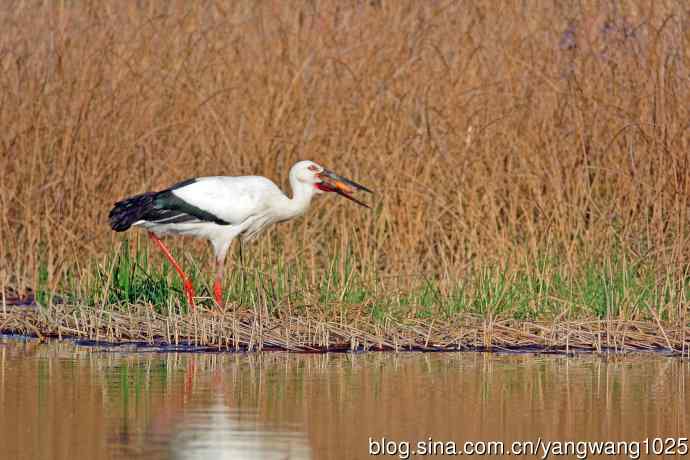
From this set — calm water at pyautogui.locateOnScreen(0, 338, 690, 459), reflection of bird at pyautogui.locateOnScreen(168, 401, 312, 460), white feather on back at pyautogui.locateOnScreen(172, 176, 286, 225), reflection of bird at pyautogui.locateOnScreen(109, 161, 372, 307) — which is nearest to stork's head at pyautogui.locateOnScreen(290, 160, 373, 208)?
reflection of bird at pyautogui.locateOnScreen(109, 161, 372, 307)

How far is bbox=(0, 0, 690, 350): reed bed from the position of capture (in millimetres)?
10320

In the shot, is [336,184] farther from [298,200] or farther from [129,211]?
[129,211]

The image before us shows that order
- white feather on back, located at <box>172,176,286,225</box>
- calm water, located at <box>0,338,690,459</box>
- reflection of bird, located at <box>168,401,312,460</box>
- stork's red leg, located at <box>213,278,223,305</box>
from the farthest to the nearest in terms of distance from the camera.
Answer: white feather on back, located at <box>172,176,286,225</box>, stork's red leg, located at <box>213,278,223,305</box>, calm water, located at <box>0,338,690,459</box>, reflection of bird, located at <box>168,401,312,460</box>

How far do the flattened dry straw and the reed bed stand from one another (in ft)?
1.76

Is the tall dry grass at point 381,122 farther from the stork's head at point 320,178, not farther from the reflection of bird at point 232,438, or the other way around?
the reflection of bird at point 232,438

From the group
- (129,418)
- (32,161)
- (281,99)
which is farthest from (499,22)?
(129,418)

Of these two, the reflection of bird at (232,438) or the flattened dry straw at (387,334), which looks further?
the flattened dry straw at (387,334)

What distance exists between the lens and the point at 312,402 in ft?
22.1

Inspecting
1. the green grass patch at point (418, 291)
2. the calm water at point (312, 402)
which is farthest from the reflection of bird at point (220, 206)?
the calm water at point (312, 402)

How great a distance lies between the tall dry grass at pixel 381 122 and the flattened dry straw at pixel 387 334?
47.2 inches

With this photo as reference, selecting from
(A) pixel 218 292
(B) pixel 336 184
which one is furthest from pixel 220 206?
(B) pixel 336 184

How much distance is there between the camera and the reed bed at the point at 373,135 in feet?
33.9

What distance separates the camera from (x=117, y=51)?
1205cm

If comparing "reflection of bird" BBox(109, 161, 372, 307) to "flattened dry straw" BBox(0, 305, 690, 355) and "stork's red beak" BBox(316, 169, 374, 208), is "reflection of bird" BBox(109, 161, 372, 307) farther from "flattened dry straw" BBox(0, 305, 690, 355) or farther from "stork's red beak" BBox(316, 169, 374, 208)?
"flattened dry straw" BBox(0, 305, 690, 355)
